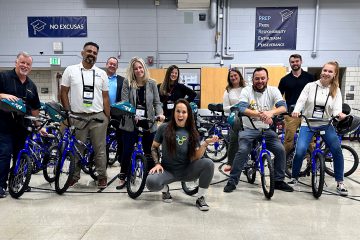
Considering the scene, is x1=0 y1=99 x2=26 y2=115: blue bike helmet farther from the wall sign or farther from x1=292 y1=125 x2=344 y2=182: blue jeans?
the wall sign

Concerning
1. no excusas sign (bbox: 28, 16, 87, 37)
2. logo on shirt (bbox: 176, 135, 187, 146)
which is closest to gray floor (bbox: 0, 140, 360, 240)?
Result: logo on shirt (bbox: 176, 135, 187, 146)

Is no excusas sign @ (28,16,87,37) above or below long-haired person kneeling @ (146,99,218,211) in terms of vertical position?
above

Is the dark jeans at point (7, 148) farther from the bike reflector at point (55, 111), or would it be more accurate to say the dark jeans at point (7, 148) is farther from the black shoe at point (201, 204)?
the black shoe at point (201, 204)

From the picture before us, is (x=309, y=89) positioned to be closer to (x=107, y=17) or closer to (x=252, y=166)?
(x=252, y=166)

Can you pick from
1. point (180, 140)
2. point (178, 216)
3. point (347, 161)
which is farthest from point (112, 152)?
point (347, 161)

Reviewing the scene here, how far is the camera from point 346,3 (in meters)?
7.38

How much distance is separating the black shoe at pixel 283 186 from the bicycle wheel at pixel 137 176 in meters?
1.58

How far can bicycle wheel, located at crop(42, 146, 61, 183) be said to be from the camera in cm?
356

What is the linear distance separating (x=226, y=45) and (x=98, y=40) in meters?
3.44

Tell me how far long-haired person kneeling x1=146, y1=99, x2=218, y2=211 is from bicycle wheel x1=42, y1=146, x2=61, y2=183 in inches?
54.1

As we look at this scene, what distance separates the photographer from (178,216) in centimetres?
270

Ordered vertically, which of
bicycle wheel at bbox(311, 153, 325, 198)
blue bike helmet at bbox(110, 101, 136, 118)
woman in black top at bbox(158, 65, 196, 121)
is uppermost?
woman in black top at bbox(158, 65, 196, 121)

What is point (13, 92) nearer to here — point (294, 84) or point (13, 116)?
point (13, 116)

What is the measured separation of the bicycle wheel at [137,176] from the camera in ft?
9.95
